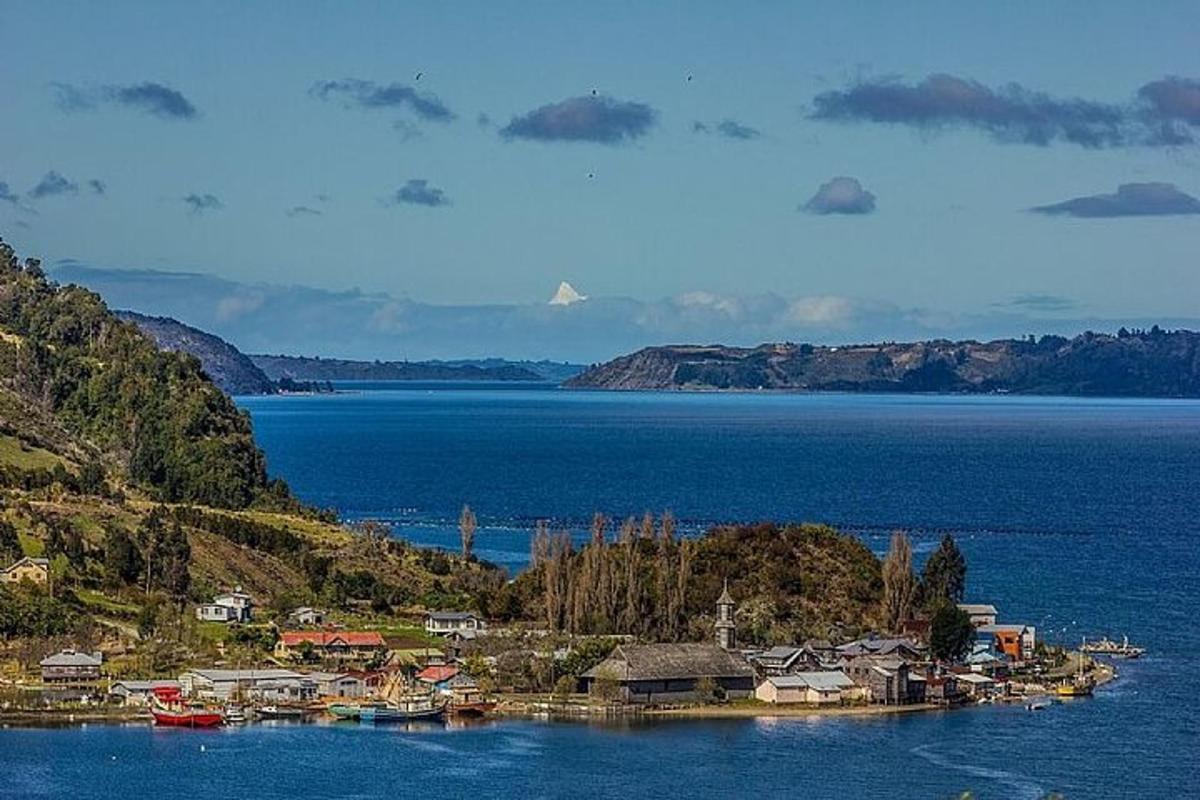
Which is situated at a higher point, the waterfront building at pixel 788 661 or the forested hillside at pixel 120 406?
the forested hillside at pixel 120 406

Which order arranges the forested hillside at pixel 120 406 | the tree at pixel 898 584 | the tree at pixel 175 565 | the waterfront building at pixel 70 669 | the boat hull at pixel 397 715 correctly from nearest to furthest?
the boat hull at pixel 397 715 < the waterfront building at pixel 70 669 < the tree at pixel 898 584 < the tree at pixel 175 565 < the forested hillside at pixel 120 406

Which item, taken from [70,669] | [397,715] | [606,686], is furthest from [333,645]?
[606,686]

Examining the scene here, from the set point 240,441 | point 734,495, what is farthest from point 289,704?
point 734,495

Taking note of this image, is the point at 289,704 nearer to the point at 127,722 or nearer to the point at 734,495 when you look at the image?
the point at 127,722

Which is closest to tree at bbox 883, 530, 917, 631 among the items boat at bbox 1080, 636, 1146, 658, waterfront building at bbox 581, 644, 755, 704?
boat at bbox 1080, 636, 1146, 658

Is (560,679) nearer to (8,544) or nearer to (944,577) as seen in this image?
(944,577)

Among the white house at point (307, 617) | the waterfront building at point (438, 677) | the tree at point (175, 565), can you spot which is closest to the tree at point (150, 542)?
the tree at point (175, 565)

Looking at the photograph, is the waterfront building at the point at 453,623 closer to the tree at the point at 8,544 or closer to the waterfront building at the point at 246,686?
the waterfront building at the point at 246,686
